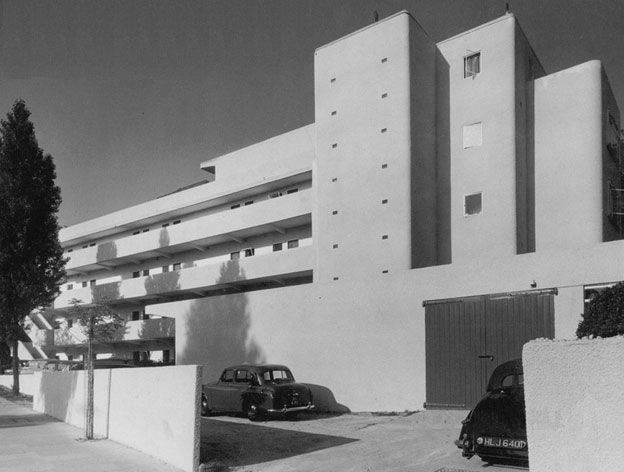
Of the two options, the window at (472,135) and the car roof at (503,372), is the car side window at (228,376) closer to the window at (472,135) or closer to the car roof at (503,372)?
the car roof at (503,372)

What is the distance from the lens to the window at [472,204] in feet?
77.5

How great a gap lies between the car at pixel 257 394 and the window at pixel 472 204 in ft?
31.7

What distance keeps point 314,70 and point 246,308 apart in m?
10.3

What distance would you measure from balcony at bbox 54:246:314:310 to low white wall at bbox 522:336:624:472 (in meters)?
23.4

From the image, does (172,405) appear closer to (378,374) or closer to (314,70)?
(378,374)

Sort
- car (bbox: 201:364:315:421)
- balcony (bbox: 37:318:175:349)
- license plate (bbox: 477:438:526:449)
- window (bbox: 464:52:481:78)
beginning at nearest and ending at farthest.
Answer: license plate (bbox: 477:438:526:449) → car (bbox: 201:364:315:421) → window (bbox: 464:52:481:78) → balcony (bbox: 37:318:175:349)

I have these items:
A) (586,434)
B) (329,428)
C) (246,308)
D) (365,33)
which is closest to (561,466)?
(586,434)

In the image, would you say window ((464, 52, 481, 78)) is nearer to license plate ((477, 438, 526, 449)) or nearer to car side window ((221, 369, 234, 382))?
car side window ((221, 369, 234, 382))

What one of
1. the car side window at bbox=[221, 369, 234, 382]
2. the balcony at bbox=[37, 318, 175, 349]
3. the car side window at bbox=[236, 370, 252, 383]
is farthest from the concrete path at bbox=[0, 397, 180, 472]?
the balcony at bbox=[37, 318, 175, 349]

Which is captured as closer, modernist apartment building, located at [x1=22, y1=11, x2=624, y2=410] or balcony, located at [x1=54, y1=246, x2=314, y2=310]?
modernist apartment building, located at [x1=22, y1=11, x2=624, y2=410]

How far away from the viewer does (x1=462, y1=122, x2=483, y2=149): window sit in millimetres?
23734

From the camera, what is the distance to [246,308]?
22.5m

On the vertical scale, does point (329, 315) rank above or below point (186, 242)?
below

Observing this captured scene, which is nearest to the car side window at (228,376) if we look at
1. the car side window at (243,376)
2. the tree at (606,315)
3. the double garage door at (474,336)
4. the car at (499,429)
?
the car side window at (243,376)
